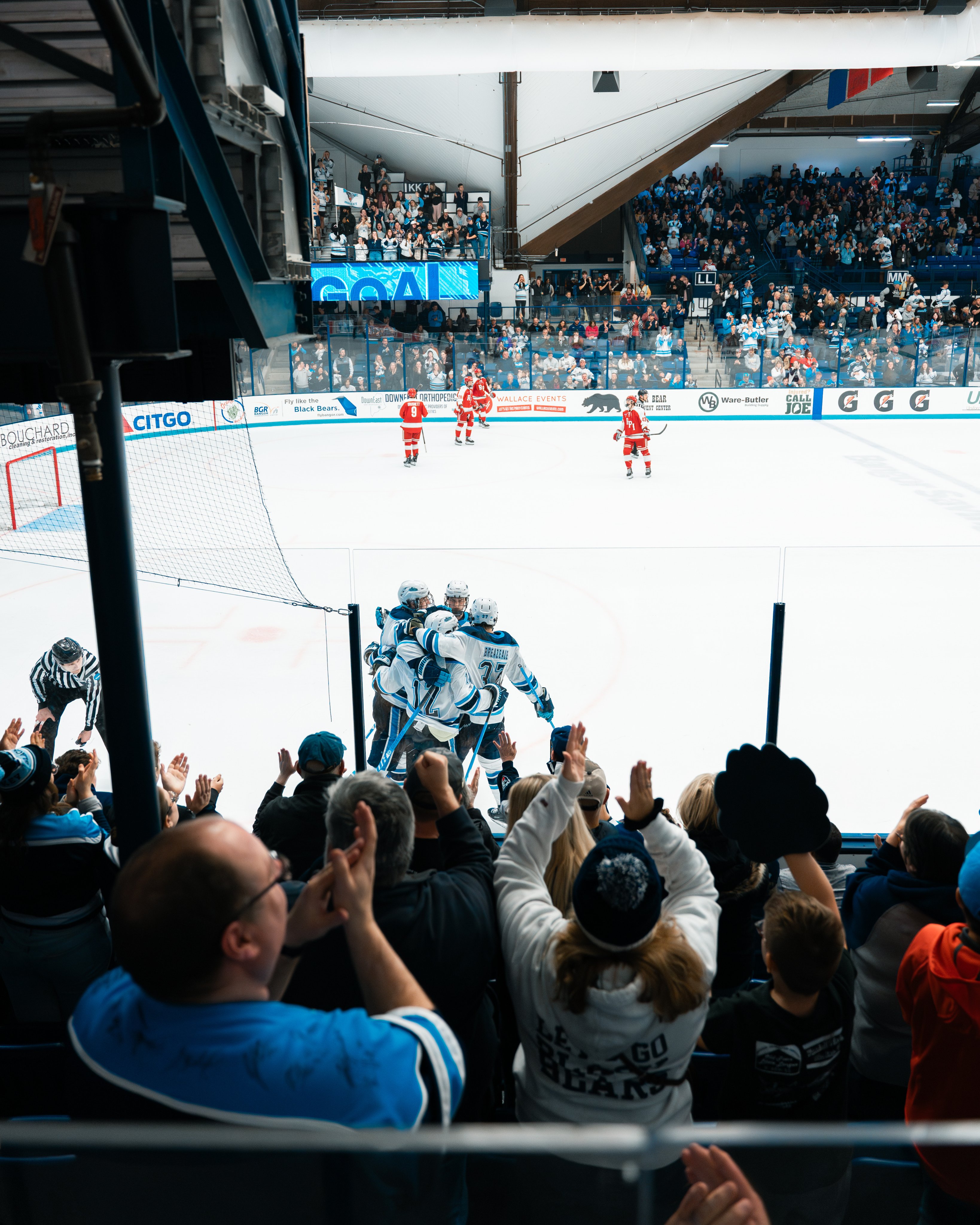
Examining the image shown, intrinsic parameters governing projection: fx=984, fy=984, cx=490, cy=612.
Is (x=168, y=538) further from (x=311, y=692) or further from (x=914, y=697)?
(x=914, y=697)

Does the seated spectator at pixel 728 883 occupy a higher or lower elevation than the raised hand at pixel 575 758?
lower

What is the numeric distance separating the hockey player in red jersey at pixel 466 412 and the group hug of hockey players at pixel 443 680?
13.5m

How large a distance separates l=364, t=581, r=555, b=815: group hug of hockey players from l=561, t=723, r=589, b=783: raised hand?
2552 mm

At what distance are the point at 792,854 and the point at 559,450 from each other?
1627 centimetres

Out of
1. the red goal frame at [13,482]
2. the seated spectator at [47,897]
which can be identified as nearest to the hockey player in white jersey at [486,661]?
the seated spectator at [47,897]

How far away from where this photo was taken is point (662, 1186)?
4.17 feet

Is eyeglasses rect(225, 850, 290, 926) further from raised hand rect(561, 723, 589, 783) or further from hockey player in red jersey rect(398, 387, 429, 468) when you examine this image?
hockey player in red jersey rect(398, 387, 429, 468)

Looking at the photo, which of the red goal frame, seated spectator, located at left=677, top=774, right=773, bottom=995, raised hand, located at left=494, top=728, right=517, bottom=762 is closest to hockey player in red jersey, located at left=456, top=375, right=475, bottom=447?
the red goal frame

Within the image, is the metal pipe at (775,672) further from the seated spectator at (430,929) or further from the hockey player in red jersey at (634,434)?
the hockey player in red jersey at (634,434)

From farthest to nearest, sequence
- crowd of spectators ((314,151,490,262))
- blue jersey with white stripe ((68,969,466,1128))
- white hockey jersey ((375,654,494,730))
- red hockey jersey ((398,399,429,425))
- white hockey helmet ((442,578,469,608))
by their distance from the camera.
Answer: crowd of spectators ((314,151,490,262)), red hockey jersey ((398,399,429,425)), white hockey helmet ((442,578,469,608)), white hockey jersey ((375,654,494,730)), blue jersey with white stripe ((68,969,466,1128))

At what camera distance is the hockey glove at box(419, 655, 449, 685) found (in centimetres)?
504

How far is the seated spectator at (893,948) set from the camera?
7.85ft

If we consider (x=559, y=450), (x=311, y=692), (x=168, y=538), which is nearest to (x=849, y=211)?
(x=559, y=450)

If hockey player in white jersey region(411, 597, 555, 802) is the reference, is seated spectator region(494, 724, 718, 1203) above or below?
above
